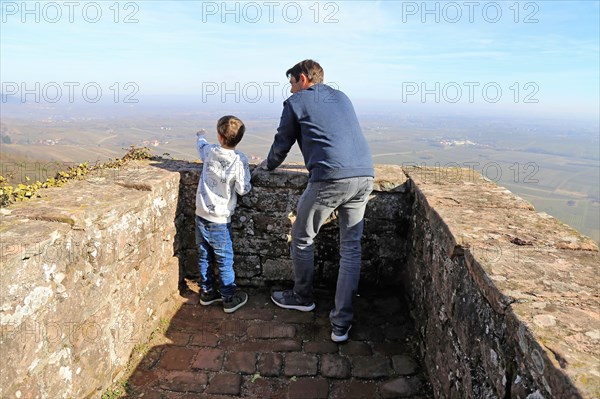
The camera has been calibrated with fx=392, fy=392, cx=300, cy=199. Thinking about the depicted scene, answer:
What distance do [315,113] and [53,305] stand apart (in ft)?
6.74

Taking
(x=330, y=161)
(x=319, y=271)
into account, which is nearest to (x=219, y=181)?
(x=330, y=161)

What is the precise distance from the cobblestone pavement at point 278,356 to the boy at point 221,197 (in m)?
0.32

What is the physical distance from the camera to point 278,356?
3.00 m

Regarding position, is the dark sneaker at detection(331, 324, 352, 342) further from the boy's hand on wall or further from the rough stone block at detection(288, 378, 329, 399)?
the boy's hand on wall

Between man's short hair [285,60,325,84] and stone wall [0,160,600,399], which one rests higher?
man's short hair [285,60,325,84]

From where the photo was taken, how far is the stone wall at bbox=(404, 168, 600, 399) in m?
1.30

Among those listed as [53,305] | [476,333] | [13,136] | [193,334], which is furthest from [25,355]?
[13,136]

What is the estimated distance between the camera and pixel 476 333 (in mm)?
1914

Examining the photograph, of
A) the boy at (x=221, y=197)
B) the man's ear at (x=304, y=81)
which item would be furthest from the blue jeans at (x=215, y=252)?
the man's ear at (x=304, y=81)

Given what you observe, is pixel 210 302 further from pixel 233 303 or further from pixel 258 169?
pixel 258 169

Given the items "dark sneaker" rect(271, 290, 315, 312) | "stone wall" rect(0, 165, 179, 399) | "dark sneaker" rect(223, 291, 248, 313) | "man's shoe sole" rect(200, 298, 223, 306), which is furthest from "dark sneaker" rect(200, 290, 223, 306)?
"dark sneaker" rect(271, 290, 315, 312)

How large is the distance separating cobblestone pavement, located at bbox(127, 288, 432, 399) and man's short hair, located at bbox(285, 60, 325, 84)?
6.69 feet

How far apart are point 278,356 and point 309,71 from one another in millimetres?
2239

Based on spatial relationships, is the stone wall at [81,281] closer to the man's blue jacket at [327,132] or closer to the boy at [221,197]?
the boy at [221,197]
